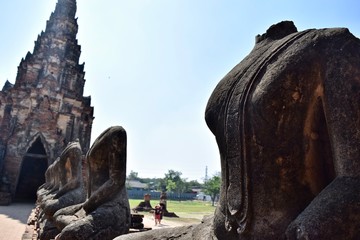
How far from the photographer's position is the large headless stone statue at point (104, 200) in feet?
11.4

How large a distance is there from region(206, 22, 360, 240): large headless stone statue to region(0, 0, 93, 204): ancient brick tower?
20.8 meters

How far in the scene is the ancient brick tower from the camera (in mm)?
21031

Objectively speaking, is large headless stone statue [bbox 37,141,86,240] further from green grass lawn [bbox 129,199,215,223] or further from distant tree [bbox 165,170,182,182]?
distant tree [bbox 165,170,182,182]

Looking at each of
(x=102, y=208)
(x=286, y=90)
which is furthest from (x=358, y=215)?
(x=102, y=208)

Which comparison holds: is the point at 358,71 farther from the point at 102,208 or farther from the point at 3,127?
the point at 3,127

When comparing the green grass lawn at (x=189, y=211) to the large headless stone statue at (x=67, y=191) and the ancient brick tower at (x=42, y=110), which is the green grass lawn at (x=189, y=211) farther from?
the large headless stone statue at (x=67, y=191)

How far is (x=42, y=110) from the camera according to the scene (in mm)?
22281

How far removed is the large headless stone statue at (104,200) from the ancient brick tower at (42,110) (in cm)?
1763

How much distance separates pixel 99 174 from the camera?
460 centimetres

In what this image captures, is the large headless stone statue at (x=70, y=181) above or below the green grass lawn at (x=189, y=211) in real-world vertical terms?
above

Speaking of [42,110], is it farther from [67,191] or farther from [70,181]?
[67,191]

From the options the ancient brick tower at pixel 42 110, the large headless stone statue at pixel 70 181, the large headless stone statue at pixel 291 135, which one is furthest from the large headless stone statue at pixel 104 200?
the ancient brick tower at pixel 42 110

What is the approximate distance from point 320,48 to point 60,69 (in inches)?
1013

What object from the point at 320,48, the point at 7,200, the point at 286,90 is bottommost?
the point at 7,200
